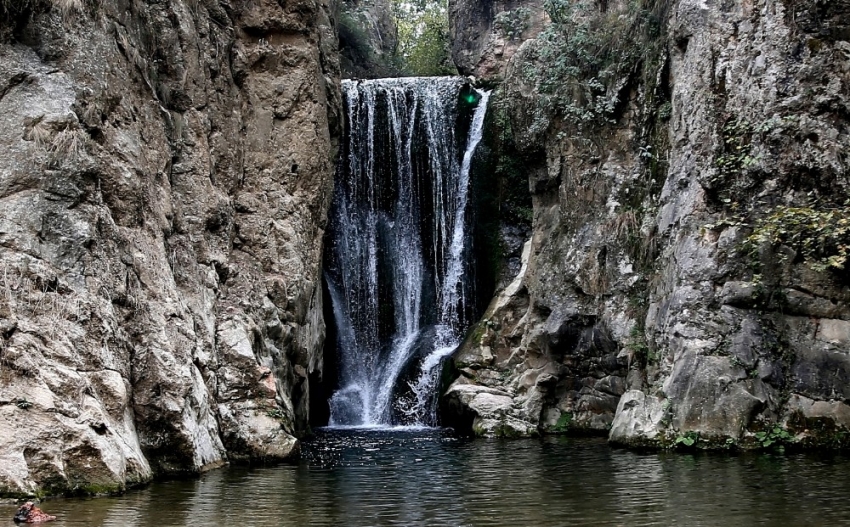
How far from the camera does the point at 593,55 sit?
22281 millimetres

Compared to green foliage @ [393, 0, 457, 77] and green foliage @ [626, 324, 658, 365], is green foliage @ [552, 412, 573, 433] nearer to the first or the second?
green foliage @ [626, 324, 658, 365]

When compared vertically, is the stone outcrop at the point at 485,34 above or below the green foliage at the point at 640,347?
above

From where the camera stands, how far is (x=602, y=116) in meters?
21.7

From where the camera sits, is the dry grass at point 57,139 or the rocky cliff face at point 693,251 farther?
the rocky cliff face at point 693,251

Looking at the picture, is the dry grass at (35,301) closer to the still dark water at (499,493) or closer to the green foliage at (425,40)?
the still dark water at (499,493)

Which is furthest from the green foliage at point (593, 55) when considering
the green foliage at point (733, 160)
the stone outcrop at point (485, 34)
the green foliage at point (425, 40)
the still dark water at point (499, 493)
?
the green foliage at point (425, 40)

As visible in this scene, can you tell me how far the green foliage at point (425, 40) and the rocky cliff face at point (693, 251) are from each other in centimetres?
1571

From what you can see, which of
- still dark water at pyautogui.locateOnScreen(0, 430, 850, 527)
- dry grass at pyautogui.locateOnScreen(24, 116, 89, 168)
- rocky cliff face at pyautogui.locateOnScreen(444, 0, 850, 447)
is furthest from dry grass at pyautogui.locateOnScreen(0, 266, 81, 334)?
rocky cliff face at pyautogui.locateOnScreen(444, 0, 850, 447)

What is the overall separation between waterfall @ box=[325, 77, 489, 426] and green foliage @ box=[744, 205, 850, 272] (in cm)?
1126

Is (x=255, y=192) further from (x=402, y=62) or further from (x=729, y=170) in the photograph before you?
(x=402, y=62)

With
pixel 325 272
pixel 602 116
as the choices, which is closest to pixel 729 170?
pixel 602 116

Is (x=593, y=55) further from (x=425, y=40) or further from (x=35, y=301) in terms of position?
(x=425, y=40)

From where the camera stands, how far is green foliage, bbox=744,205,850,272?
14.5 metres

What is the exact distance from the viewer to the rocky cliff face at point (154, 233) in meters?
10.5
